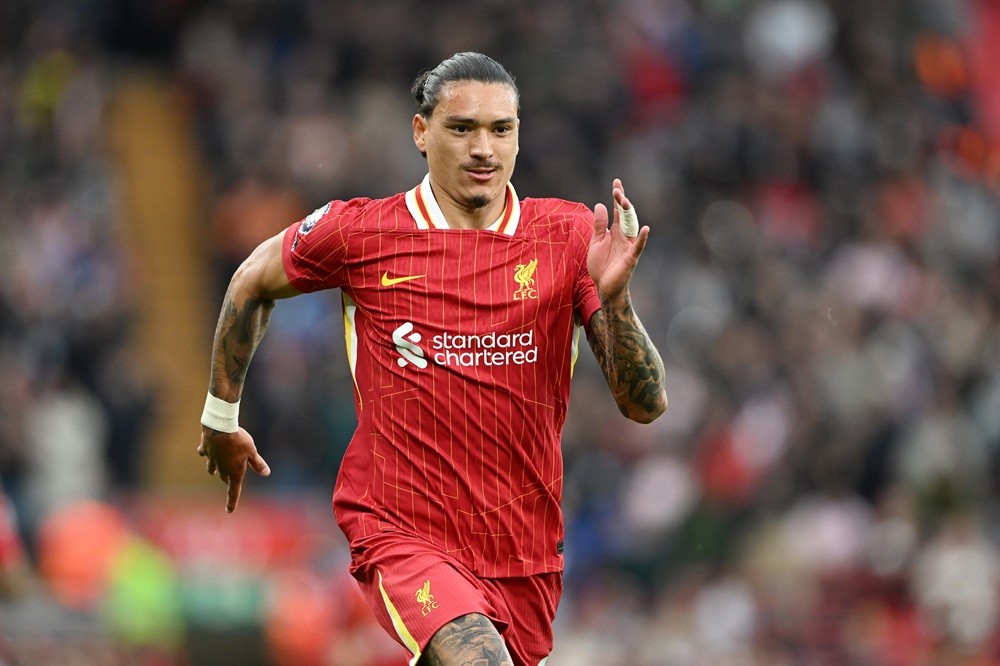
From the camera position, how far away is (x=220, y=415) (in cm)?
639

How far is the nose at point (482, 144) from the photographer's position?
19.3ft

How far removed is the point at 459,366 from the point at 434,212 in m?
0.54

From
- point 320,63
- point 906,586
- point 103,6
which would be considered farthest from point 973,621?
point 103,6

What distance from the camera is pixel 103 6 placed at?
61.8 ft

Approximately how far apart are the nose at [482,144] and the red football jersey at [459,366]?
0.25 m

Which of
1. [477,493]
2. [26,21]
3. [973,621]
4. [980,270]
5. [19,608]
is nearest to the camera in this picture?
[477,493]

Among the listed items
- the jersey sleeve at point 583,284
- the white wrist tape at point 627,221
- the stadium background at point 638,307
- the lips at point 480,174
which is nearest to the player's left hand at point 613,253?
the white wrist tape at point 627,221

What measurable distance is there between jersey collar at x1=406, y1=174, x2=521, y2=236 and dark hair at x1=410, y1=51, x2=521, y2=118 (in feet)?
0.86

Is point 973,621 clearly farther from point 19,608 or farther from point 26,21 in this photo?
point 26,21

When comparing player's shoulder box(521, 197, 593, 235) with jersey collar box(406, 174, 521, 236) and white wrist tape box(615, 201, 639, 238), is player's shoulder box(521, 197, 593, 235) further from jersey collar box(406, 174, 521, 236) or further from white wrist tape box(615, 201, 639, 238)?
white wrist tape box(615, 201, 639, 238)

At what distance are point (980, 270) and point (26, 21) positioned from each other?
9775mm

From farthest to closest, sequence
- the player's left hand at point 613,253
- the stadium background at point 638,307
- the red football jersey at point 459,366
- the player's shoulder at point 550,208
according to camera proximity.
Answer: the stadium background at point 638,307
the player's shoulder at point 550,208
the red football jersey at point 459,366
the player's left hand at point 613,253

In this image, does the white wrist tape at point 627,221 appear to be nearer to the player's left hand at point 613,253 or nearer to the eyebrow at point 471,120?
the player's left hand at point 613,253

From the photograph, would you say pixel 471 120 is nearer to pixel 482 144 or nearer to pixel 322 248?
pixel 482 144
